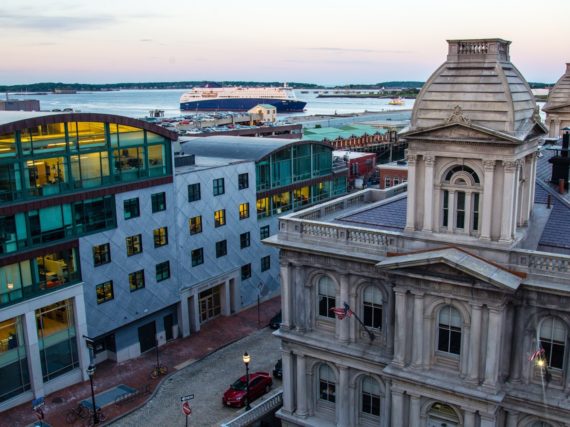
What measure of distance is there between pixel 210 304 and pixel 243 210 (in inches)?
350

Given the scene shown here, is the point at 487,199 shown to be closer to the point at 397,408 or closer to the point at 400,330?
the point at 400,330

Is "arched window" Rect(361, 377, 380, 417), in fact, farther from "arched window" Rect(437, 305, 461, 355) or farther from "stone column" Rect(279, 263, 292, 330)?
"stone column" Rect(279, 263, 292, 330)

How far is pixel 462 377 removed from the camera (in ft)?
90.3

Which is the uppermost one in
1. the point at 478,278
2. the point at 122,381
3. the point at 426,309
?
the point at 478,278

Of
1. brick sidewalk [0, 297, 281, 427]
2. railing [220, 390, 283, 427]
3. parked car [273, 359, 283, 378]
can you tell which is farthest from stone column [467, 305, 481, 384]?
brick sidewalk [0, 297, 281, 427]

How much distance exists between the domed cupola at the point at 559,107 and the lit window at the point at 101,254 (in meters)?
49.8

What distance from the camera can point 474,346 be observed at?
26.8 metres

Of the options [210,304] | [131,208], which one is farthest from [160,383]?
[131,208]

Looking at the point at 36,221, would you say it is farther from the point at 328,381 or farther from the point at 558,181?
the point at 558,181

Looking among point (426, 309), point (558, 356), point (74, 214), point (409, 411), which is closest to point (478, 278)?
point (426, 309)

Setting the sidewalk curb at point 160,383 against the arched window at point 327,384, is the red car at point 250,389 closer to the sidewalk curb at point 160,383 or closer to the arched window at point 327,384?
the sidewalk curb at point 160,383

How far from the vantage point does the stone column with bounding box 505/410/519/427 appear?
27.4m

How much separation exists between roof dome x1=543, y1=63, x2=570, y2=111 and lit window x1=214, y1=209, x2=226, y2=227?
39058 mm

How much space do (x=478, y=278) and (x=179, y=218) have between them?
92.6 feet
